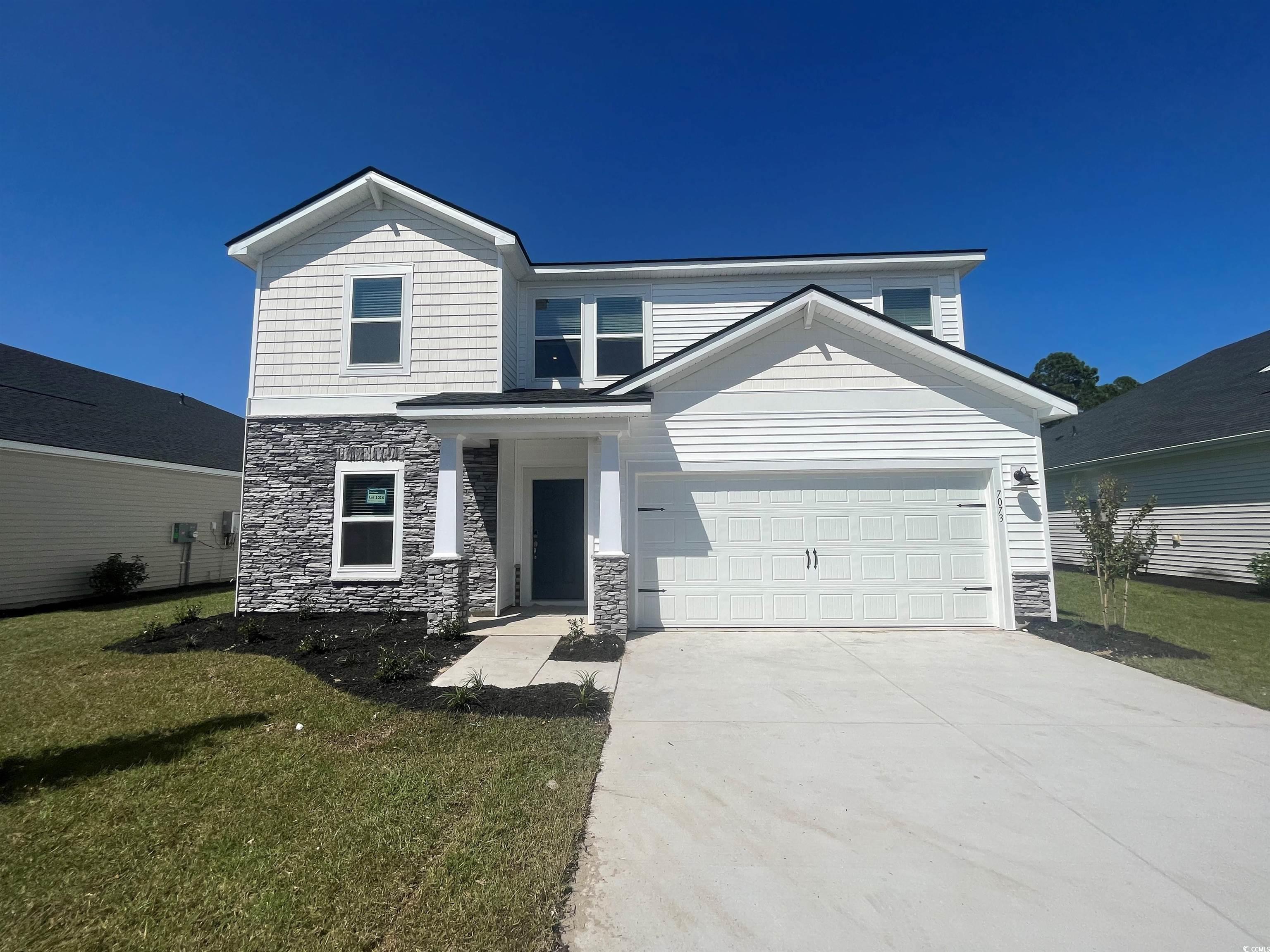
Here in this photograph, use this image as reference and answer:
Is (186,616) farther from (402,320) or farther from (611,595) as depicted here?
(611,595)

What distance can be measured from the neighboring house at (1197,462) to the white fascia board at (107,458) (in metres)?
22.7

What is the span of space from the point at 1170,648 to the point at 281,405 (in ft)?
44.8

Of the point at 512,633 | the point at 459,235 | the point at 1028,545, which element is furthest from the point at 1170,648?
the point at 459,235

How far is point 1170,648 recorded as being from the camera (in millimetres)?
6871

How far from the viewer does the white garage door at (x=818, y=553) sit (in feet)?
27.3

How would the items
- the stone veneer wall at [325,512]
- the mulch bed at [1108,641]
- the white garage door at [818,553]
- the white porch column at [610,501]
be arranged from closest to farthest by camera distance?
1. the mulch bed at [1108,641]
2. the white porch column at [610,501]
3. the white garage door at [818,553]
4. the stone veneer wall at [325,512]

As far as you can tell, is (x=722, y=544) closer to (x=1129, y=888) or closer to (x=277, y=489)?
(x=1129, y=888)

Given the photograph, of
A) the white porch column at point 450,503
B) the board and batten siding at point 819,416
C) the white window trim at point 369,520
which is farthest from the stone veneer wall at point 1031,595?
the white window trim at point 369,520

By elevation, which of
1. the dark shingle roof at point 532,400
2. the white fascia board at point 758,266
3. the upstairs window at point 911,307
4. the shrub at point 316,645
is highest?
the white fascia board at point 758,266

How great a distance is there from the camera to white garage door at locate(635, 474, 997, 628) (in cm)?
832

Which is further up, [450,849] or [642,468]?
[642,468]

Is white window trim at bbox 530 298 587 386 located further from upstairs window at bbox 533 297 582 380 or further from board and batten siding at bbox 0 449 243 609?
board and batten siding at bbox 0 449 243 609

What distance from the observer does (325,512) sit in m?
9.11

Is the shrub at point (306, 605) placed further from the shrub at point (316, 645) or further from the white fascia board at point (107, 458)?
the white fascia board at point (107, 458)
